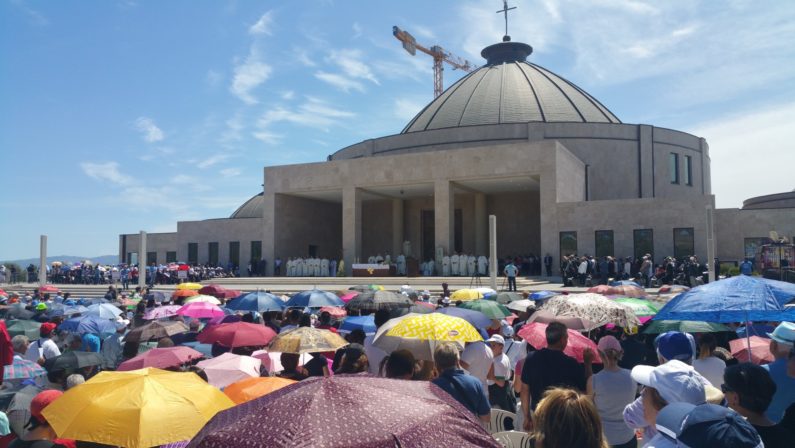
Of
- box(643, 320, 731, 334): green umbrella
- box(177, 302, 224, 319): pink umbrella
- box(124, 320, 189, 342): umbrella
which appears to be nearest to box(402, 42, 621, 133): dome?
box(177, 302, 224, 319): pink umbrella

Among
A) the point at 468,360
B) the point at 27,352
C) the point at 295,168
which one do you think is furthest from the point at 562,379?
the point at 295,168

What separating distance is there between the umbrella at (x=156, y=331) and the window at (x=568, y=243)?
24.1 metres

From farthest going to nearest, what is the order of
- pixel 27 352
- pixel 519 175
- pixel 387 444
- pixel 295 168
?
pixel 295 168
pixel 519 175
pixel 27 352
pixel 387 444

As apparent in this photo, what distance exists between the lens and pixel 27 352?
8.47 m

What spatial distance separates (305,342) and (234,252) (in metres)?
35.6

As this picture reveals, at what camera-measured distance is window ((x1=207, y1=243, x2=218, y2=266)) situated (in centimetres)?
4172

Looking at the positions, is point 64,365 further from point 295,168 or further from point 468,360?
point 295,168

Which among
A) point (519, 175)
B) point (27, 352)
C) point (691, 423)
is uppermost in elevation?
point (519, 175)

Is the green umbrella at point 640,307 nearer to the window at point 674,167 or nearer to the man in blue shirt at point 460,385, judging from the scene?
the man in blue shirt at point 460,385

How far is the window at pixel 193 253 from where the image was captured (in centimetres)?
4253

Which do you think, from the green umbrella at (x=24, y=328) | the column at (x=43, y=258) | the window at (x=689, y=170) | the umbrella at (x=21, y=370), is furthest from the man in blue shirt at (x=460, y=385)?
the window at (x=689, y=170)

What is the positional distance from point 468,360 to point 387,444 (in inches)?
161

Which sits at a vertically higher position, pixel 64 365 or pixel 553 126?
pixel 553 126

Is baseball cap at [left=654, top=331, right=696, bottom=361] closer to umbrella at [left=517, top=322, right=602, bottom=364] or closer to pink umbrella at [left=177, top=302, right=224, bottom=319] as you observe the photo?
umbrella at [left=517, top=322, right=602, bottom=364]
